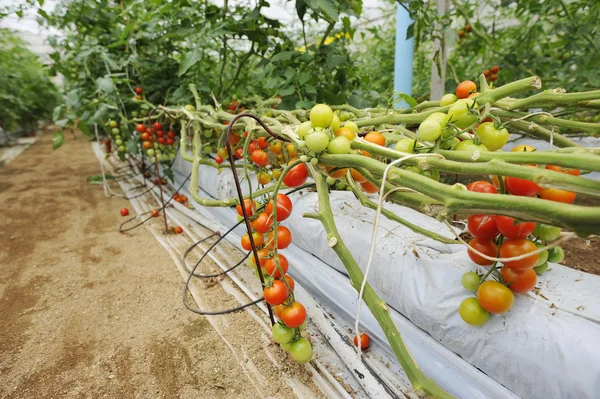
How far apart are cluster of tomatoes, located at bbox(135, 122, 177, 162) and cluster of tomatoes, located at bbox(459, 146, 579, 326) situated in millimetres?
1994

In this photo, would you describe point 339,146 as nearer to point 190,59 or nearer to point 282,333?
point 282,333

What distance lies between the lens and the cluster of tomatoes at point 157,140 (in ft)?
7.32

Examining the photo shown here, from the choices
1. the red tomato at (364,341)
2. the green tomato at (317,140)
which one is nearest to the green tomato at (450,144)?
the green tomato at (317,140)

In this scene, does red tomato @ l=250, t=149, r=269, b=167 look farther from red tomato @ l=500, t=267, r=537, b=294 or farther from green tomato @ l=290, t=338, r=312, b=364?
red tomato @ l=500, t=267, r=537, b=294

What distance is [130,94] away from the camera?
8.59 feet

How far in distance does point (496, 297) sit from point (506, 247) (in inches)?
5.9

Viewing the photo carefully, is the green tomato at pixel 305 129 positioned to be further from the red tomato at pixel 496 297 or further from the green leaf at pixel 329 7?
the green leaf at pixel 329 7

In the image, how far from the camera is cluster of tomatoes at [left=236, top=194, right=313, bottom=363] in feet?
2.71

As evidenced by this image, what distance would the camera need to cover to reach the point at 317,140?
626 millimetres

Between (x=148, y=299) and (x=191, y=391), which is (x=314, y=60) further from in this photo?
(x=191, y=391)

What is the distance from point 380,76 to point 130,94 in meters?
2.57

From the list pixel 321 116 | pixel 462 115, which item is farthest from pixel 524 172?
pixel 321 116

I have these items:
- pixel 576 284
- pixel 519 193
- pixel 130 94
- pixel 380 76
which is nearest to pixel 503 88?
pixel 519 193

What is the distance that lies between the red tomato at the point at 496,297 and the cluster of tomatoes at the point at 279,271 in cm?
42
